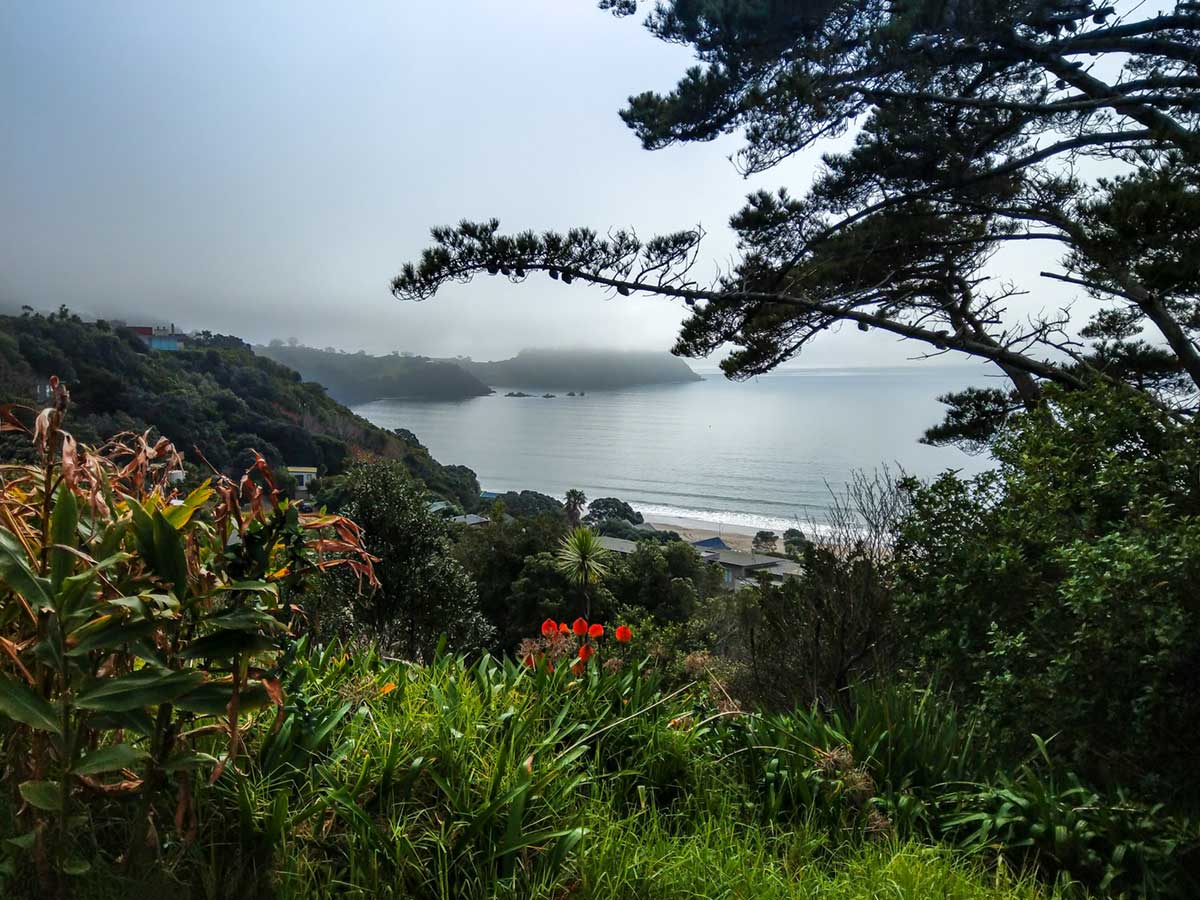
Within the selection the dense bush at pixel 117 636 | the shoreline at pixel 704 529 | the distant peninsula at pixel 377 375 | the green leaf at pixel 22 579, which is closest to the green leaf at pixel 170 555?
the dense bush at pixel 117 636

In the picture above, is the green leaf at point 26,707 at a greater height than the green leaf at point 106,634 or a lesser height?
lesser

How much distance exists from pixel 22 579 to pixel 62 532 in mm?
81

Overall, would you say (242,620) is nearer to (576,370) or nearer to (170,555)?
(170,555)

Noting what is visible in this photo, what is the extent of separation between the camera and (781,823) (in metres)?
1.52

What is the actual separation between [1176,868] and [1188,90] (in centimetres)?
553

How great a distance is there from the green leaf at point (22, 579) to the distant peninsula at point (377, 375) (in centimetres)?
2433

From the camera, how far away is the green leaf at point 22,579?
0.81 meters

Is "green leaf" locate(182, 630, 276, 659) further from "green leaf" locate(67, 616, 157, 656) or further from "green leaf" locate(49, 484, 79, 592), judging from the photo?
"green leaf" locate(49, 484, 79, 592)

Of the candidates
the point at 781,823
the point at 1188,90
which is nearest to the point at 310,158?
the point at 1188,90

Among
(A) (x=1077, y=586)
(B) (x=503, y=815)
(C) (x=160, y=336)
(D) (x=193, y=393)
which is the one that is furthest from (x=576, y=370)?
(B) (x=503, y=815)

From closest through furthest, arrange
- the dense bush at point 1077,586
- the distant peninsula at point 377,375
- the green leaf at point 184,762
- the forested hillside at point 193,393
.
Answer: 1. the green leaf at point 184,762
2. the dense bush at point 1077,586
3. the forested hillside at point 193,393
4. the distant peninsula at point 377,375

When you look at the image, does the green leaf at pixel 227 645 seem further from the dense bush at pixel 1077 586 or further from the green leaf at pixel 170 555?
the dense bush at pixel 1077 586

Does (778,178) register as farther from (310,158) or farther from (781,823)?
(310,158)

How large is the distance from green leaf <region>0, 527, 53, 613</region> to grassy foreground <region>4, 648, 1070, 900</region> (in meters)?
0.29
